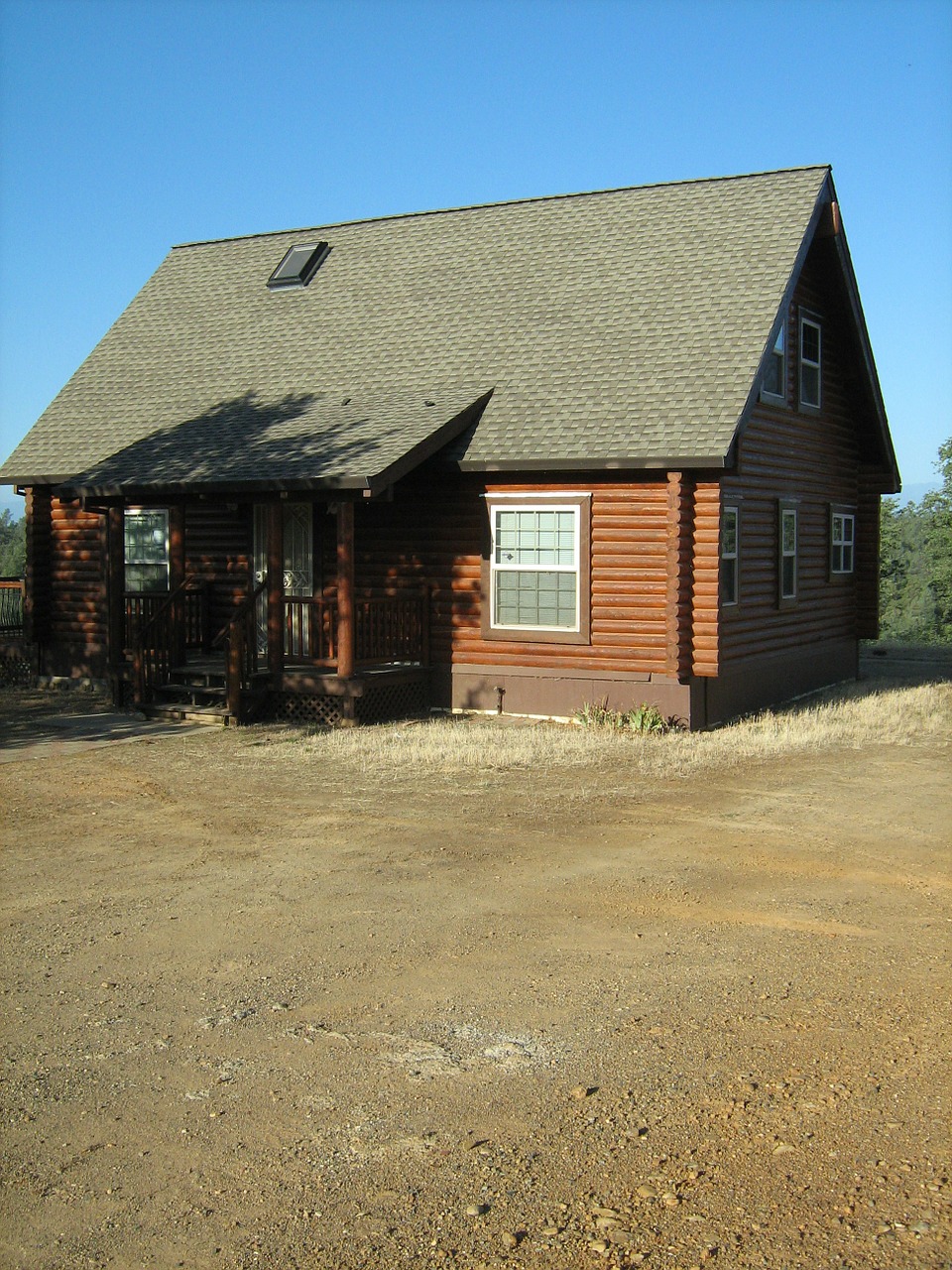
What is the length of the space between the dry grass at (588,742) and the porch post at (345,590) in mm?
884

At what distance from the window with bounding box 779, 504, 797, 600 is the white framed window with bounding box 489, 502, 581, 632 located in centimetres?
363

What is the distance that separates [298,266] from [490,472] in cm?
768

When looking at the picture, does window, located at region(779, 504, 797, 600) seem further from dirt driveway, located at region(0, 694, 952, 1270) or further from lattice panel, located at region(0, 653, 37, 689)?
lattice panel, located at region(0, 653, 37, 689)

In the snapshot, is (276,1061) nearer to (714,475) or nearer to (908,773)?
(908,773)

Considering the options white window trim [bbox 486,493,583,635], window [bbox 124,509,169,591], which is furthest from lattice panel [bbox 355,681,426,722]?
window [bbox 124,509,169,591]

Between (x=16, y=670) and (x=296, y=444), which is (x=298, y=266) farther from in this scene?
(x=16, y=670)

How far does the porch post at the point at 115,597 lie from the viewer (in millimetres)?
17594

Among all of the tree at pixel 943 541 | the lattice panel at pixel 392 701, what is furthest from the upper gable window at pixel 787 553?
the tree at pixel 943 541

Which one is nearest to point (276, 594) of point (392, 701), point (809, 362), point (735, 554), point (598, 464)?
point (392, 701)

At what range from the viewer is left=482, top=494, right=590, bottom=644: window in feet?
52.9

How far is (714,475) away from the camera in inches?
602

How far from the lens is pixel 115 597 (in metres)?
17.7

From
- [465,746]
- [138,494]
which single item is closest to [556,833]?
[465,746]

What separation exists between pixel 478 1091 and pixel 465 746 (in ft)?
29.1
